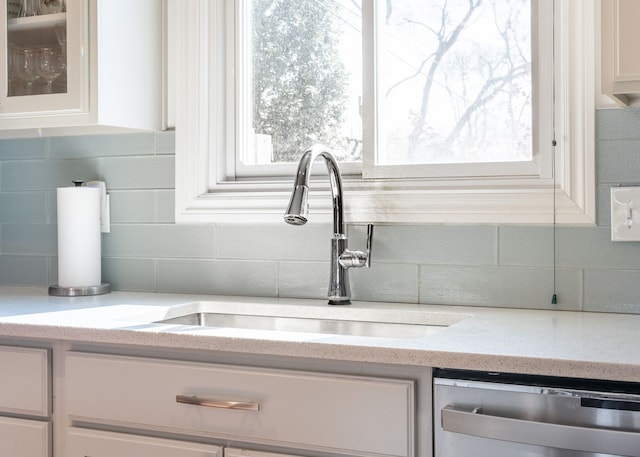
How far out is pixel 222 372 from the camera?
1.60 m

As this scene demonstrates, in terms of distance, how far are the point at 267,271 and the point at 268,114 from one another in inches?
18.2

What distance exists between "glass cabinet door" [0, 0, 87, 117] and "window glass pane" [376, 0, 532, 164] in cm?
82

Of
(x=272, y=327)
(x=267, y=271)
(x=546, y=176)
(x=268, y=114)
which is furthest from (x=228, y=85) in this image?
(x=546, y=176)

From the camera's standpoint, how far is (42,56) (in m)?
2.27

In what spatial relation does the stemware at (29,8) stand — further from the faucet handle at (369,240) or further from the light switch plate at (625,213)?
the light switch plate at (625,213)

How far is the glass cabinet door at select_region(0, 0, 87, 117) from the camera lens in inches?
86.5

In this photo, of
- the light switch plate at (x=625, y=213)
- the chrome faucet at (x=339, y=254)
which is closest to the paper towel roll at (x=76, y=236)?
A: the chrome faucet at (x=339, y=254)

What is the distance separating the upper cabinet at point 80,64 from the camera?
7.18ft

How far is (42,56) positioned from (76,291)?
660mm

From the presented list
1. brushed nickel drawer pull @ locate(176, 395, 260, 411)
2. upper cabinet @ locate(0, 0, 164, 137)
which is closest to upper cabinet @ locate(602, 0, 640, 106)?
brushed nickel drawer pull @ locate(176, 395, 260, 411)

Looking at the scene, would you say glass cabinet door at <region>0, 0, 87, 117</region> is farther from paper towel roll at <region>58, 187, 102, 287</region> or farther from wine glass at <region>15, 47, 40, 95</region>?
paper towel roll at <region>58, 187, 102, 287</region>

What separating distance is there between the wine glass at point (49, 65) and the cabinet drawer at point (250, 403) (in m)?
0.86

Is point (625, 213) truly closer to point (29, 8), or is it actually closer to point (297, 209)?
point (297, 209)

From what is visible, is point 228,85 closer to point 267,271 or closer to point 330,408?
point 267,271
